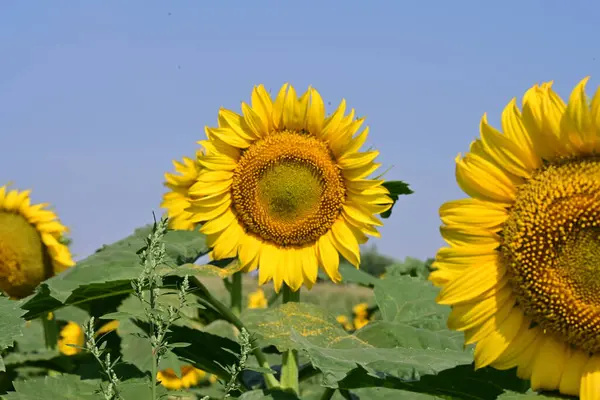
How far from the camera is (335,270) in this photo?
3.95m

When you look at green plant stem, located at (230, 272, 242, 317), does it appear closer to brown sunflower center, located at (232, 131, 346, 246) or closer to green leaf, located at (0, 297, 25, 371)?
brown sunflower center, located at (232, 131, 346, 246)

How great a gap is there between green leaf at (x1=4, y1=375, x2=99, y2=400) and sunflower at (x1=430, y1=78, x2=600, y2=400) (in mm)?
1378

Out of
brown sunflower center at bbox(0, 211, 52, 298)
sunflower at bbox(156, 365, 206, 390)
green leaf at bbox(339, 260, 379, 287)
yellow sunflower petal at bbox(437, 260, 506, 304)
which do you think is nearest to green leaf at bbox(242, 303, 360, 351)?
yellow sunflower petal at bbox(437, 260, 506, 304)

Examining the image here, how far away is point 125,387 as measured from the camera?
3096 millimetres

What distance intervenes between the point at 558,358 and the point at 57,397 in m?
1.74

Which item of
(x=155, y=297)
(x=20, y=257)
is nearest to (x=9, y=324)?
(x=155, y=297)

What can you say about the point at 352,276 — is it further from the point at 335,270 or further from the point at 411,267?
the point at 411,267

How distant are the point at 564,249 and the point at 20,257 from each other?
3230 millimetres

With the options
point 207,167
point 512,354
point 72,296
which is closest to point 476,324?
point 512,354

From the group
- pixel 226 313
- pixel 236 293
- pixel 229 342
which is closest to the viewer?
pixel 226 313

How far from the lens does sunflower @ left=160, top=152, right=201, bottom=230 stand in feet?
17.9

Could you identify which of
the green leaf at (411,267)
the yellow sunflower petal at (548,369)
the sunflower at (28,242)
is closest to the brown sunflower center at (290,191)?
the sunflower at (28,242)

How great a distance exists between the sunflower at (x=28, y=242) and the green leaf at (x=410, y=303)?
191cm

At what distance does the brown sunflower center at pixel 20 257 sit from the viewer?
4676mm
